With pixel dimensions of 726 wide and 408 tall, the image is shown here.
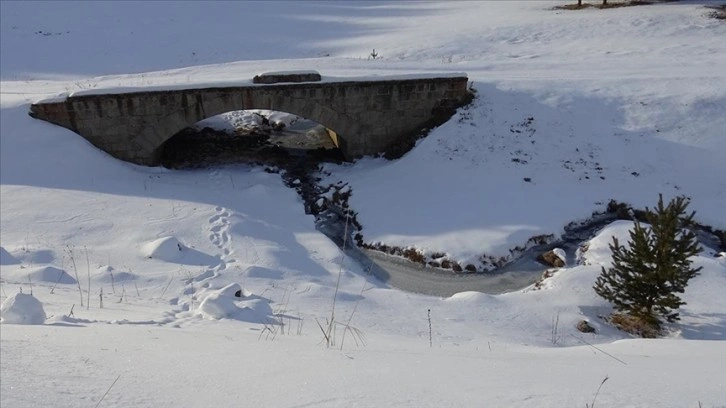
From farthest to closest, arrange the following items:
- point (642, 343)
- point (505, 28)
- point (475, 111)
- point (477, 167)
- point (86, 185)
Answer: point (505, 28) → point (475, 111) → point (477, 167) → point (86, 185) → point (642, 343)

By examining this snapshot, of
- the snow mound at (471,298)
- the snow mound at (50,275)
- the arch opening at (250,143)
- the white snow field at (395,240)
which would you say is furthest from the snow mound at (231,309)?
the arch opening at (250,143)

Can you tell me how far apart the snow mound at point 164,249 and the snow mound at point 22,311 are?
461cm

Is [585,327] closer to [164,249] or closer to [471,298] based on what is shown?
[471,298]

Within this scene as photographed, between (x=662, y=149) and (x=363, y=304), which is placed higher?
(x=662, y=149)

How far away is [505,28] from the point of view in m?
24.7

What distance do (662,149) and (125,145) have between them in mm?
12955

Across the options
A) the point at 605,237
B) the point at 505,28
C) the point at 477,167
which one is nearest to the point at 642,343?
the point at 605,237

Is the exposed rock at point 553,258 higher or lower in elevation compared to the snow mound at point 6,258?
lower

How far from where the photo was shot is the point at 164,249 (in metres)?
10.8

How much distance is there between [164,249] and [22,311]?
16.1ft

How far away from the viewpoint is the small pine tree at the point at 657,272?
29.3ft

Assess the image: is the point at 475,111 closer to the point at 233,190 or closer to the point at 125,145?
the point at 233,190

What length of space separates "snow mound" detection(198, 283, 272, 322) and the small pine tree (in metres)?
5.39

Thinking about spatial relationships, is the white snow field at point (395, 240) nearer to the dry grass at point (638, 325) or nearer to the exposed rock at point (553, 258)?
the dry grass at point (638, 325)
